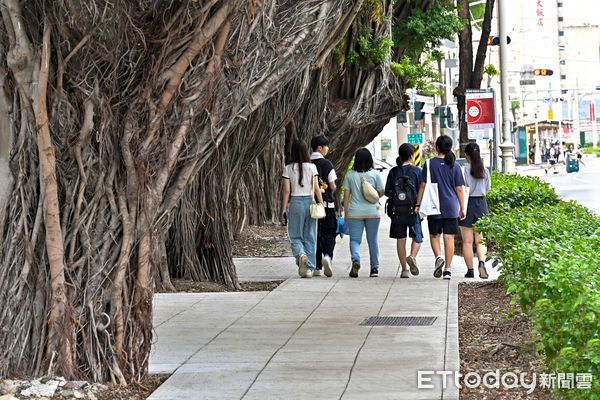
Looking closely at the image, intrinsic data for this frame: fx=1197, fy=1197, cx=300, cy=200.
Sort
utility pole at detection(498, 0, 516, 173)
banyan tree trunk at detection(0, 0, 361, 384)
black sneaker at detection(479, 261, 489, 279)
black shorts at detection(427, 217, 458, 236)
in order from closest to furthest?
banyan tree trunk at detection(0, 0, 361, 384), black shorts at detection(427, 217, 458, 236), black sneaker at detection(479, 261, 489, 279), utility pole at detection(498, 0, 516, 173)

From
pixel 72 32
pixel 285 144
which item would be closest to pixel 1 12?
pixel 72 32

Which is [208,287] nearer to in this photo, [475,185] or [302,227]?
[302,227]

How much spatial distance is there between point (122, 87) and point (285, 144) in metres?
16.3

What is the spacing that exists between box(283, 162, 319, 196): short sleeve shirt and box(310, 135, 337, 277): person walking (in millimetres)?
344

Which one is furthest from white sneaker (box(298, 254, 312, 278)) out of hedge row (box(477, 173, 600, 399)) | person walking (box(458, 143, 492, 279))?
hedge row (box(477, 173, 600, 399))

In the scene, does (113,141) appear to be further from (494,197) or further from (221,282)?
(494,197)

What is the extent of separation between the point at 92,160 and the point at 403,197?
739 cm

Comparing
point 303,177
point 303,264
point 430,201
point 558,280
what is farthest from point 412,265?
point 558,280

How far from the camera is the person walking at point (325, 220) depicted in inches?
575

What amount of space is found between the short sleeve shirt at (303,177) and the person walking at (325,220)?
0.34 m

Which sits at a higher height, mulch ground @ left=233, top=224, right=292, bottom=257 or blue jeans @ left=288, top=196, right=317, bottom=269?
blue jeans @ left=288, top=196, right=317, bottom=269

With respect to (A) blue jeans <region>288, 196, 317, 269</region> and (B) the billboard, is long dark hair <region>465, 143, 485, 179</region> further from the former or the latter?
(B) the billboard

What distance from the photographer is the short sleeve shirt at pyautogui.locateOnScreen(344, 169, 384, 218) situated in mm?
14367

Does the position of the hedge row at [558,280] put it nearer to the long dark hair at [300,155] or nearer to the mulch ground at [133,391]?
the mulch ground at [133,391]
